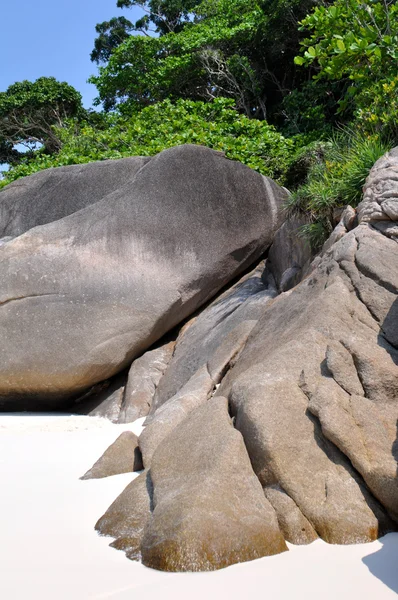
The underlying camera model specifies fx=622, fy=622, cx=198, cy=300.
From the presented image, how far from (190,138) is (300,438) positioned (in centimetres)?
984

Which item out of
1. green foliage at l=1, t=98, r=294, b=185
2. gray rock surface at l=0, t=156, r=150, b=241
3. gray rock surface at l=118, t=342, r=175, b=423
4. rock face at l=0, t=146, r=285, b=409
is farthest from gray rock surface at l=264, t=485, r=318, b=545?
green foliage at l=1, t=98, r=294, b=185

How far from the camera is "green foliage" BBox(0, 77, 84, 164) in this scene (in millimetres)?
21250

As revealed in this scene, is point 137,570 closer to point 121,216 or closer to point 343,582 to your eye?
point 343,582

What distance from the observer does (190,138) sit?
12.5 meters

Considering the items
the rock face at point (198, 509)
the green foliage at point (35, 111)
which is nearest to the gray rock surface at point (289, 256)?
the rock face at point (198, 509)

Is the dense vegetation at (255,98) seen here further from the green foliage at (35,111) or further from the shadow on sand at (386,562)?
the shadow on sand at (386,562)

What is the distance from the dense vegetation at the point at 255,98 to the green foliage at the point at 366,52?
0.02 meters

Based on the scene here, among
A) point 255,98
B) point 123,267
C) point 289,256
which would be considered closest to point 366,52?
point 289,256

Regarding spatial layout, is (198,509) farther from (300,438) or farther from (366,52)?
(366,52)

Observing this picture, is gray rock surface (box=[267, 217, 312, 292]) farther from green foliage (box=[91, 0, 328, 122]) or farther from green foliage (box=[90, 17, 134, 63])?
green foliage (box=[90, 17, 134, 63])

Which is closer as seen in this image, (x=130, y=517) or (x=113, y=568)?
(x=113, y=568)

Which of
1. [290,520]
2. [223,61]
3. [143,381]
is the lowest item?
[143,381]

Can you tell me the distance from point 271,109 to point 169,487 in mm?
15252

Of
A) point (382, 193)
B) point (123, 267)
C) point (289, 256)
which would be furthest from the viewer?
point (123, 267)
